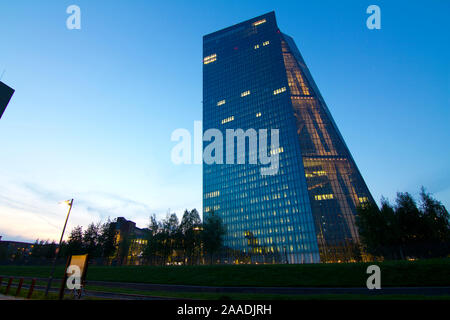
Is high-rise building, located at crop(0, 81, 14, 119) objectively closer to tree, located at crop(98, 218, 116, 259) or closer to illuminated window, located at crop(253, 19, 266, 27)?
tree, located at crop(98, 218, 116, 259)

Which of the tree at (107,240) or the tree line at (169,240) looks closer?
the tree line at (169,240)

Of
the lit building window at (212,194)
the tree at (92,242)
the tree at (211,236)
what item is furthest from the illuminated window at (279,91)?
the tree at (92,242)

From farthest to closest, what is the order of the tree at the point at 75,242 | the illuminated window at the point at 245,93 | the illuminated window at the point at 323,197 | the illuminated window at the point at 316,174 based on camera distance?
the illuminated window at the point at 245,93
the illuminated window at the point at 316,174
the illuminated window at the point at 323,197
the tree at the point at 75,242

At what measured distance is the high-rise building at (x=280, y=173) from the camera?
98.6 m

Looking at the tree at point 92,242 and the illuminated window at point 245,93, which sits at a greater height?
the illuminated window at point 245,93

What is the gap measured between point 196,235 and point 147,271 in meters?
22.7

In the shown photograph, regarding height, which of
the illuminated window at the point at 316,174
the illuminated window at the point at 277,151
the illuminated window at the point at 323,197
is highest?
the illuminated window at the point at 277,151

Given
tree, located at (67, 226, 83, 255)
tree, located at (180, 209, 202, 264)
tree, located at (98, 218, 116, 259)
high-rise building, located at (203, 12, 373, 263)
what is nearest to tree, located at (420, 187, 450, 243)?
high-rise building, located at (203, 12, 373, 263)

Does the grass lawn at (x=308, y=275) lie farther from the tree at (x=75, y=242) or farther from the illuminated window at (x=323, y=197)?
the illuminated window at (x=323, y=197)

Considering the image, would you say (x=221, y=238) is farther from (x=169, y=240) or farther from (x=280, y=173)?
(x=280, y=173)

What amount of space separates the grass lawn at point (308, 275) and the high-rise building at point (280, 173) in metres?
63.3

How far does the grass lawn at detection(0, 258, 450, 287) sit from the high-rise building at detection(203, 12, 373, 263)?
208ft

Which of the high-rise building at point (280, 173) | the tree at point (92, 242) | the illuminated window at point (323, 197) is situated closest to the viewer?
the tree at point (92, 242)
